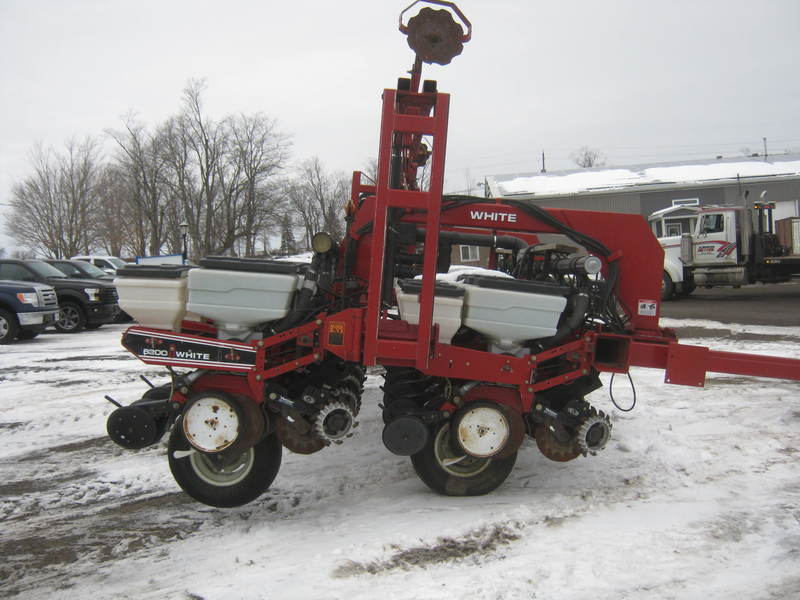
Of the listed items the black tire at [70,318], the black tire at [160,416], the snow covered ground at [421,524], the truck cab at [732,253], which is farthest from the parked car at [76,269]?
the truck cab at [732,253]

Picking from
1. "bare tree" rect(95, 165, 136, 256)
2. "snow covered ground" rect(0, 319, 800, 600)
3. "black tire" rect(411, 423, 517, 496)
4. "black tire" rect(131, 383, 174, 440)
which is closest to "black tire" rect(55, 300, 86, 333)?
"snow covered ground" rect(0, 319, 800, 600)

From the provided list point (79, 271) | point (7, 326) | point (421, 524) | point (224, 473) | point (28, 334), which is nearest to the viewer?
point (421, 524)

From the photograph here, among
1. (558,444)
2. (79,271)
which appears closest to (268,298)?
(558,444)

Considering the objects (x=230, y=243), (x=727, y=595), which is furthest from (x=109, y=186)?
(x=727, y=595)

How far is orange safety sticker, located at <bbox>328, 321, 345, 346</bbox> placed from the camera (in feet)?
11.5

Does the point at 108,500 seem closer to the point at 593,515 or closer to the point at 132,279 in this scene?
the point at 132,279

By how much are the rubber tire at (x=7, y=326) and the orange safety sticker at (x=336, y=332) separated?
33.3 feet

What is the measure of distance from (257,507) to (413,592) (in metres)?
1.41

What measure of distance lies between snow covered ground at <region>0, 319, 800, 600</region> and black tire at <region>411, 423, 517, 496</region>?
8 centimetres

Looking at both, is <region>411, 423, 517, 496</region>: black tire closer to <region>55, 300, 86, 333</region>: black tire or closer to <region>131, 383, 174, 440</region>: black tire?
<region>131, 383, 174, 440</region>: black tire

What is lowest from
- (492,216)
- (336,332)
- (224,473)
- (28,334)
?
(224,473)

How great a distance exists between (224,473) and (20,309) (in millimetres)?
9627

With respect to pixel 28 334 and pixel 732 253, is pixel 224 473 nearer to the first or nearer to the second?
pixel 28 334

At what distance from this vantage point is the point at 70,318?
42.3 ft
